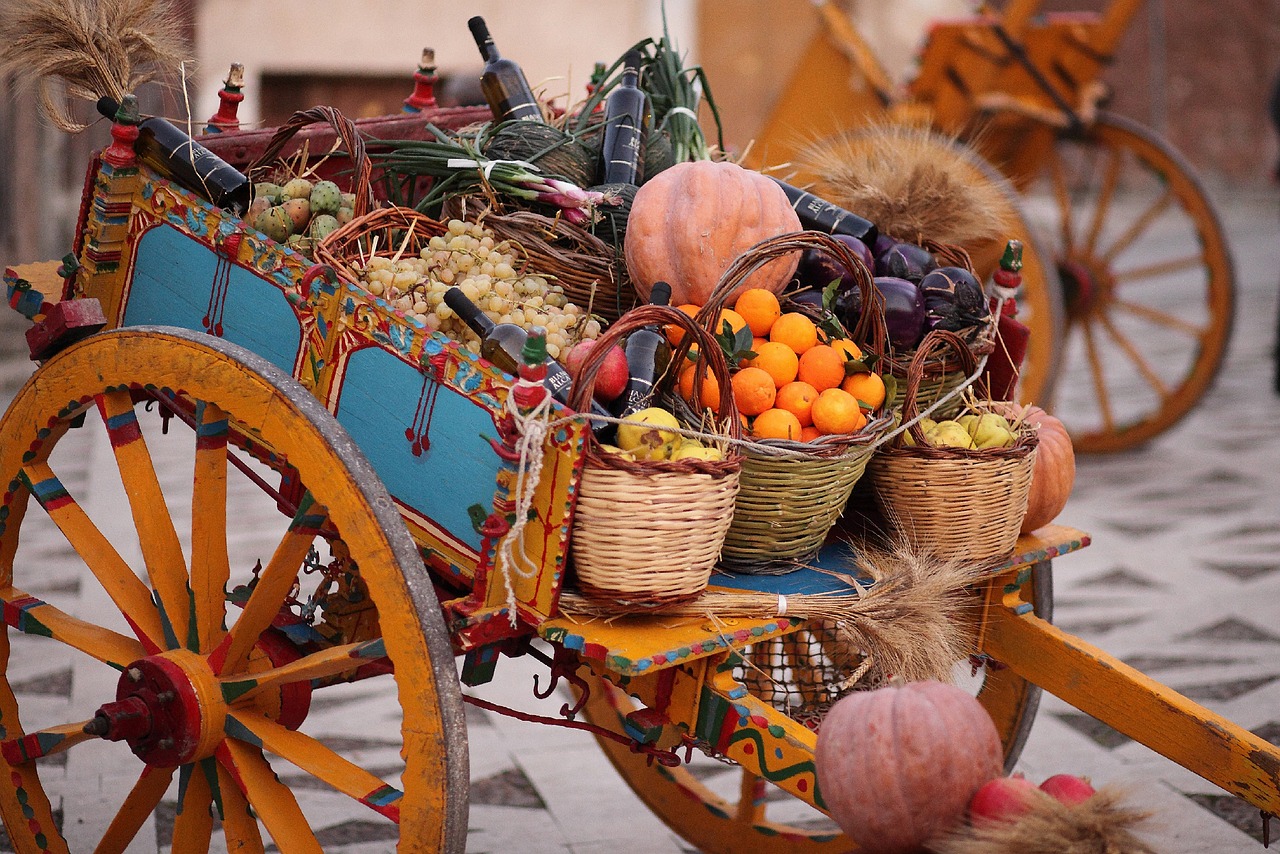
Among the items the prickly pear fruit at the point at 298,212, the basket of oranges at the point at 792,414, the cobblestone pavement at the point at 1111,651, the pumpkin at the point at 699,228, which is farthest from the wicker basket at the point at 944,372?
the prickly pear fruit at the point at 298,212

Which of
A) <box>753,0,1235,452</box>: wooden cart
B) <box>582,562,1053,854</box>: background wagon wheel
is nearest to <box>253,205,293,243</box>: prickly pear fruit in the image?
<box>582,562,1053,854</box>: background wagon wheel

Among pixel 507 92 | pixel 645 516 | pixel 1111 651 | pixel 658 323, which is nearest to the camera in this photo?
pixel 645 516

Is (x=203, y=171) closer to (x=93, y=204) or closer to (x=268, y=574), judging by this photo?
(x=93, y=204)

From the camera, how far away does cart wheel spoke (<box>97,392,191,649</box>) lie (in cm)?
191

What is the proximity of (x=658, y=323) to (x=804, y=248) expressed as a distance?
0.29 meters

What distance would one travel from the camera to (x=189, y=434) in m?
6.50

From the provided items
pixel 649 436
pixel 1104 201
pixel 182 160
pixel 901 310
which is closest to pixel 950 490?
pixel 901 310

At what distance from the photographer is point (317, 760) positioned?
1759 mm

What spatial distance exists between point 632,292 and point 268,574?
2.56ft

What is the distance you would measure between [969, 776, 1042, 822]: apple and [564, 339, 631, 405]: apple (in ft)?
2.42

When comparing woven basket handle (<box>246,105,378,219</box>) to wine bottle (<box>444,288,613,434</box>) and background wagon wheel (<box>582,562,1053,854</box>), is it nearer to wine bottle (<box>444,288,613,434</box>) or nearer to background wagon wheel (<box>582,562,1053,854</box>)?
wine bottle (<box>444,288,613,434</box>)

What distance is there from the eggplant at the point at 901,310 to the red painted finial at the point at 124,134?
47.3 inches

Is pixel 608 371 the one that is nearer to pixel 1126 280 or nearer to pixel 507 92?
pixel 507 92

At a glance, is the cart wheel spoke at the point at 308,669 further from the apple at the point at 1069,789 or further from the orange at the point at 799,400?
the apple at the point at 1069,789
